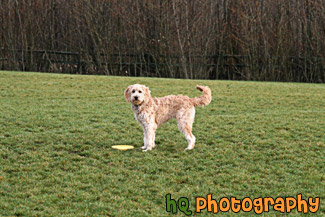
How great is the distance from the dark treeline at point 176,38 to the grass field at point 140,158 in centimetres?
713

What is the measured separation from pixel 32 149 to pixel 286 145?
380 cm

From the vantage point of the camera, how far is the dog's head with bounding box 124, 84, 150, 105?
5547 millimetres

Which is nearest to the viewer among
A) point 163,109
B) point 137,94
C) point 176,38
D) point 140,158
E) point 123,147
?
point 137,94

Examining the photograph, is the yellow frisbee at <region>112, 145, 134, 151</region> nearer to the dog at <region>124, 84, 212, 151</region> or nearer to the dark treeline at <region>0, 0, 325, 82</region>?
the dog at <region>124, 84, 212, 151</region>

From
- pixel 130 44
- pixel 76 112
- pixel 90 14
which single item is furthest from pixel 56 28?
pixel 76 112

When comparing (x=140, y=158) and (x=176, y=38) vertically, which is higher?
(x=176, y=38)

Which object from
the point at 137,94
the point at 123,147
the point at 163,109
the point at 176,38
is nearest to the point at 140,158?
the point at 123,147

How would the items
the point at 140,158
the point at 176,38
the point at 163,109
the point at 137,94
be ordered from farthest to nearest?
1. the point at 176,38
2. the point at 163,109
3. the point at 140,158
4. the point at 137,94

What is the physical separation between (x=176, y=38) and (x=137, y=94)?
1236 centimetres

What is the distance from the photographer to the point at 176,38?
57.7 ft

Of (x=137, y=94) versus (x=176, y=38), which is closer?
(x=137, y=94)

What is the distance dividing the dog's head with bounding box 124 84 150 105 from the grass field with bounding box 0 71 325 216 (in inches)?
30.6

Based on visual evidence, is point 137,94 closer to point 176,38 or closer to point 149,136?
point 149,136

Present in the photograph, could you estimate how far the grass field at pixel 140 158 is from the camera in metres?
4.53
